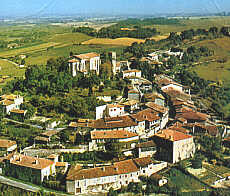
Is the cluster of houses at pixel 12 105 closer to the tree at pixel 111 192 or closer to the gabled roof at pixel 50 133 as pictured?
the gabled roof at pixel 50 133

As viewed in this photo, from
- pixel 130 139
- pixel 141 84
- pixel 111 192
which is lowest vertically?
pixel 111 192

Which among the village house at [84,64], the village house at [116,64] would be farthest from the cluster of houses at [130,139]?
the village house at [84,64]

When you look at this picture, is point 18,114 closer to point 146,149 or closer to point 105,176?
point 105,176

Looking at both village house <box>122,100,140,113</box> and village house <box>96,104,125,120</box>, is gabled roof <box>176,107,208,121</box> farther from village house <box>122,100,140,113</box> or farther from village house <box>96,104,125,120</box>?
village house <box>96,104,125,120</box>

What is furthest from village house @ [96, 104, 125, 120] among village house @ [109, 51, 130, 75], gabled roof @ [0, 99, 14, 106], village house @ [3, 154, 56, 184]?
village house @ [109, 51, 130, 75]

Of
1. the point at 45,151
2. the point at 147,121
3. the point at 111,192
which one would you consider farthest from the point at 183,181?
the point at 45,151

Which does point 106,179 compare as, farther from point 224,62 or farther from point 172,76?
point 172,76
